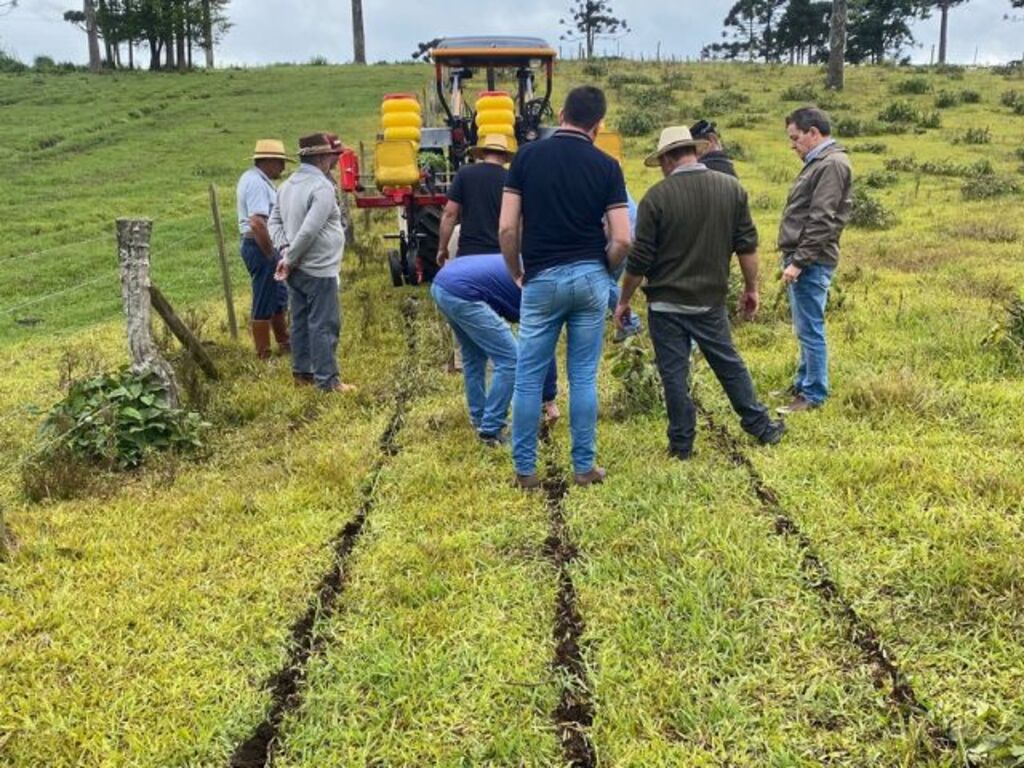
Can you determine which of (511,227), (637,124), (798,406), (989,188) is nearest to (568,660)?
(511,227)

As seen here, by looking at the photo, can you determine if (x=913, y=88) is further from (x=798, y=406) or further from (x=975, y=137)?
(x=798, y=406)

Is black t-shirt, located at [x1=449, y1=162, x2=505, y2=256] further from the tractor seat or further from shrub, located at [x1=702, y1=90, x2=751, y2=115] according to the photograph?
shrub, located at [x1=702, y1=90, x2=751, y2=115]

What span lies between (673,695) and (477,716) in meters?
0.67

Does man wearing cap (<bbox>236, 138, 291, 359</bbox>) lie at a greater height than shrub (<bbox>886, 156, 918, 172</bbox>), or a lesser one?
lesser

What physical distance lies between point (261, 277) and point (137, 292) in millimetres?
1600

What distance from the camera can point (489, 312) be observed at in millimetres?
4840

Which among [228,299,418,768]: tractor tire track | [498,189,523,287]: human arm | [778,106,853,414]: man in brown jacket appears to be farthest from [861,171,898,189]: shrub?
[498,189,523,287]: human arm

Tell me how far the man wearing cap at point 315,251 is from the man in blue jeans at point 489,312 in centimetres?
139

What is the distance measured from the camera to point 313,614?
3.46 meters

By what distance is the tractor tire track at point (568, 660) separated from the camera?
2.73m

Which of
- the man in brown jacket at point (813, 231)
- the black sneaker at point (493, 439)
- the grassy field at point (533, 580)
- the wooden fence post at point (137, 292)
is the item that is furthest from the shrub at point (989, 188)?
the wooden fence post at point (137, 292)

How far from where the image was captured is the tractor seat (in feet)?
27.2

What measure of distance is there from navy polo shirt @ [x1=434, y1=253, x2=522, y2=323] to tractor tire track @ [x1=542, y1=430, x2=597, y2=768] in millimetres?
1259

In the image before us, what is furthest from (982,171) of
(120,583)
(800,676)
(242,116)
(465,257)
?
(242,116)
